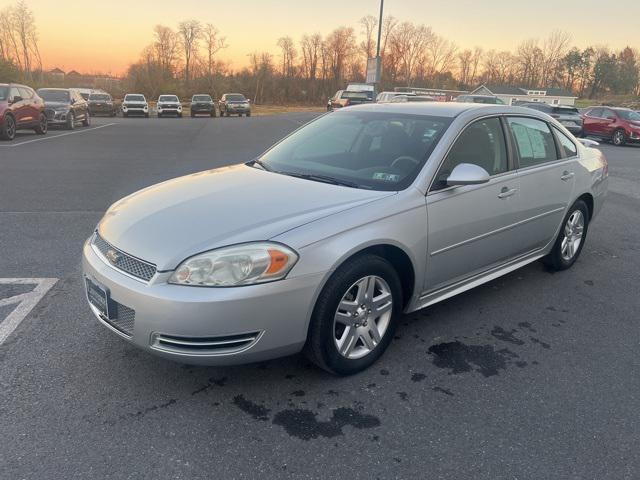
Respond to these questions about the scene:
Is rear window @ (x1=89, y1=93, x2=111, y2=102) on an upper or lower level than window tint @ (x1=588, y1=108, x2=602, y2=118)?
lower

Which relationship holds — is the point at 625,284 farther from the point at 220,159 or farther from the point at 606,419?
the point at 220,159

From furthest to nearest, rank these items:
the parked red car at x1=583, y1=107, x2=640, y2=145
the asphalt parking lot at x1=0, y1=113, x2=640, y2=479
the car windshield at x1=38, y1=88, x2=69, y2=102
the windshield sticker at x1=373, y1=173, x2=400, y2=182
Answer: the parked red car at x1=583, y1=107, x2=640, y2=145, the car windshield at x1=38, y1=88, x2=69, y2=102, the windshield sticker at x1=373, y1=173, x2=400, y2=182, the asphalt parking lot at x1=0, y1=113, x2=640, y2=479

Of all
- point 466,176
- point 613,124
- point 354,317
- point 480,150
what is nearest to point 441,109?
point 480,150

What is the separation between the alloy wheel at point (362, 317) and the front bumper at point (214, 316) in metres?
0.31

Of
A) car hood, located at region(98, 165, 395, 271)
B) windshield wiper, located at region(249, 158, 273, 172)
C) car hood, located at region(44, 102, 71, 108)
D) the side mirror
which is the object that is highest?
the side mirror

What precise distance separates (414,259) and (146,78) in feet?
208

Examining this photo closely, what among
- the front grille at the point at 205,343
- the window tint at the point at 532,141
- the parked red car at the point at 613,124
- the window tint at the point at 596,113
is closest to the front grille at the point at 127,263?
the front grille at the point at 205,343

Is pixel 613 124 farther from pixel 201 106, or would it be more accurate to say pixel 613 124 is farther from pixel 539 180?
pixel 201 106

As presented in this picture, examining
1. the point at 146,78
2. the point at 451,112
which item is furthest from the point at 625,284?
the point at 146,78

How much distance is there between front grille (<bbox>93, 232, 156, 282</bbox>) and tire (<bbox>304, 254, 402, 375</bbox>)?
2.95 ft

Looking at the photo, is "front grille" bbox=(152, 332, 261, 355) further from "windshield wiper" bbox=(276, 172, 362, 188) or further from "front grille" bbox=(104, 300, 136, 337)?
"windshield wiper" bbox=(276, 172, 362, 188)

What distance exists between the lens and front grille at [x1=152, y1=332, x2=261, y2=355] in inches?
104

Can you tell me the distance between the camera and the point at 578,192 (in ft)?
16.2

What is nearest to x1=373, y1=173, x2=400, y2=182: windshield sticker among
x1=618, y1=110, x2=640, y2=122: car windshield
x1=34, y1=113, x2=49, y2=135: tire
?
x1=34, y1=113, x2=49, y2=135: tire
